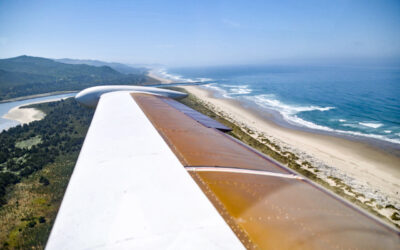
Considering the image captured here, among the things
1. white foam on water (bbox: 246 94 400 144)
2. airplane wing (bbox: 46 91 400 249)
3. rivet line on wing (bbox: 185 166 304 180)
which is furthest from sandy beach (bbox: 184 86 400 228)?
airplane wing (bbox: 46 91 400 249)

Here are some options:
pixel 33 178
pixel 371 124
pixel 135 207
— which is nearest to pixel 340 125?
pixel 371 124

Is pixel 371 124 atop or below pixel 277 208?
below

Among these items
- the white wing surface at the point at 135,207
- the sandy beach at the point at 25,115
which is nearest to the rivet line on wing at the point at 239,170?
the white wing surface at the point at 135,207

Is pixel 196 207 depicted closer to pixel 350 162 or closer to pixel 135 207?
pixel 135 207

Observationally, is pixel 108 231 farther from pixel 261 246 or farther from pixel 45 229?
pixel 45 229

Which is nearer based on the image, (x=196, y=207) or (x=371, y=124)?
(x=196, y=207)

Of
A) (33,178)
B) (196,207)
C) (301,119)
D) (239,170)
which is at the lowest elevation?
(33,178)
